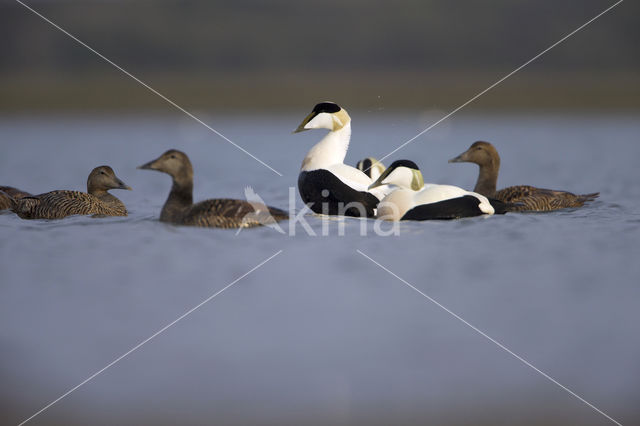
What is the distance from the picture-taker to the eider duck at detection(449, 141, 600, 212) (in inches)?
364

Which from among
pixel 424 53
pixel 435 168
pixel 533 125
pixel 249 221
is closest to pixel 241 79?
pixel 424 53

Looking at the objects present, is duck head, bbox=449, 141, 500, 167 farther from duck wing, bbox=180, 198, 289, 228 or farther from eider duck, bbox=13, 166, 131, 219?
eider duck, bbox=13, 166, 131, 219

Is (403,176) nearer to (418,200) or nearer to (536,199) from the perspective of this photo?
(418,200)

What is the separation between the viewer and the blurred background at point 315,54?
116 ft

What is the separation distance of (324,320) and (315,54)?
5647 cm

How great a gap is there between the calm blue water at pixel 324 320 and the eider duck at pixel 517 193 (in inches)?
8.9

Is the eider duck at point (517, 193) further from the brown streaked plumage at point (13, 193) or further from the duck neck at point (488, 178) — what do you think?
the brown streaked plumage at point (13, 193)

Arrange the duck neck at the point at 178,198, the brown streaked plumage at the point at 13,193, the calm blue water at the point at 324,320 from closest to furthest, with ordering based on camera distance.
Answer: the calm blue water at the point at 324,320
the duck neck at the point at 178,198
the brown streaked plumage at the point at 13,193

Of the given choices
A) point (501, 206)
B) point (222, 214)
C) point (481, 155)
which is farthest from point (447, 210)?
point (222, 214)

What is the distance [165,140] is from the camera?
2108 cm

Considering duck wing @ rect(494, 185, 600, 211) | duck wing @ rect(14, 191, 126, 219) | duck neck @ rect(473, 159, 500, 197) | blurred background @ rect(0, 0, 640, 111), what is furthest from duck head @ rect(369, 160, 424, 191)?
blurred background @ rect(0, 0, 640, 111)

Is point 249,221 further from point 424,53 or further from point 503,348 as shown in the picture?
point 424,53

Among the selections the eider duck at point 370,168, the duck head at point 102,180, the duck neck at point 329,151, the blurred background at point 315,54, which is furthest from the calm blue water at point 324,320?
the blurred background at point 315,54

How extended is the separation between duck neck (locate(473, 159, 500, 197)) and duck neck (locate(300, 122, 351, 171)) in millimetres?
1605
